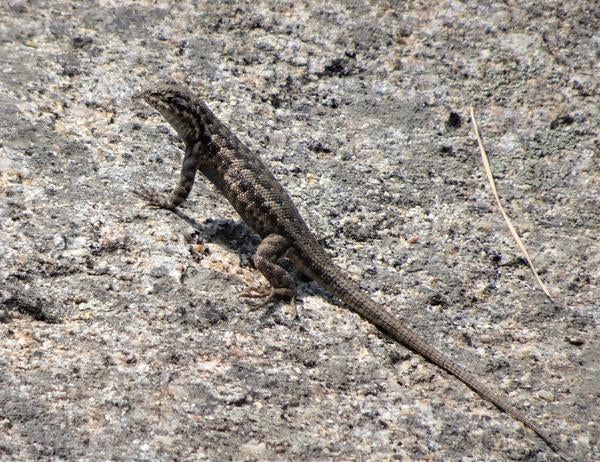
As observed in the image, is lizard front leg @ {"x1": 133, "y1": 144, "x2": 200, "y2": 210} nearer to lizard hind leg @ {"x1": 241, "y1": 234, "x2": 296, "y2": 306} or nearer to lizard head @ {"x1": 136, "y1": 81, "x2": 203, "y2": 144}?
lizard head @ {"x1": 136, "y1": 81, "x2": 203, "y2": 144}

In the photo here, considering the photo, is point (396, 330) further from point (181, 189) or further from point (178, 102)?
point (178, 102)

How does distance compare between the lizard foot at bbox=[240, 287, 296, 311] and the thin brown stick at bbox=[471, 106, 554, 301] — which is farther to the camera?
the thin brown stick at bbox=[471, 106, 554, 301]

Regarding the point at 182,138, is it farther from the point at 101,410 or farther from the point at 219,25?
the point at 101,410

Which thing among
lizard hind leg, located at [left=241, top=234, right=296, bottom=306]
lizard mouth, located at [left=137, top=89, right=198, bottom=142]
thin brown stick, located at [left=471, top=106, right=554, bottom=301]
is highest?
thin brown stick, located at [left=471, top=106, right=554, bottom=301]

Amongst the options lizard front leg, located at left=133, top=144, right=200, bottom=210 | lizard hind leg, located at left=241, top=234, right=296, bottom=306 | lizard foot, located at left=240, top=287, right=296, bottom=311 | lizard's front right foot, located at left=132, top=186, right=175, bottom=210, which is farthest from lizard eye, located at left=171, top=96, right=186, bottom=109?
lizard foot, located at left=240, top=287, right=296, bottom=311

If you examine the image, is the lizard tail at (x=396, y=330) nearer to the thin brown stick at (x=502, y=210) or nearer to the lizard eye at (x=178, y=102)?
the thin brown stick at (x=502, y=210)

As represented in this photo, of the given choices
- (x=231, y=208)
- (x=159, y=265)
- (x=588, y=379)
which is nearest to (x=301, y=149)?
(x=231, y=208)

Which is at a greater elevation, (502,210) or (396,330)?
(502,210)

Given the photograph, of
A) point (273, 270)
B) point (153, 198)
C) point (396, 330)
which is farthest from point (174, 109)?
point (396, 330)
